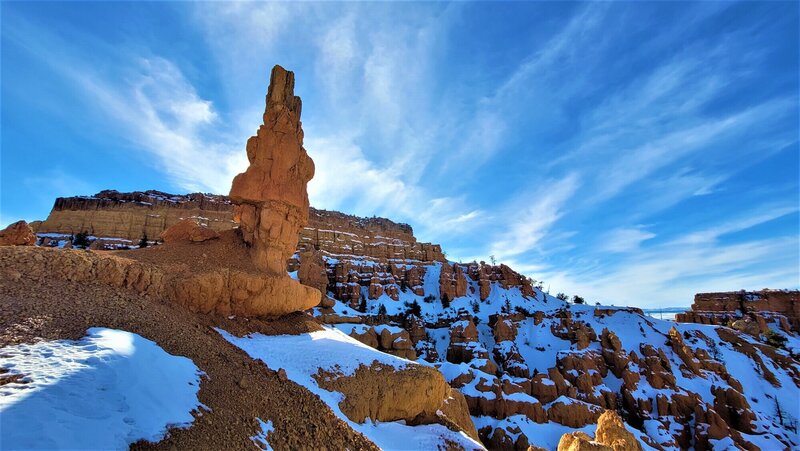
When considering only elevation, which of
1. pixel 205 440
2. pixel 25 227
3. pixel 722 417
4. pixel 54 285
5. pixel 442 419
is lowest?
pixel 722 417

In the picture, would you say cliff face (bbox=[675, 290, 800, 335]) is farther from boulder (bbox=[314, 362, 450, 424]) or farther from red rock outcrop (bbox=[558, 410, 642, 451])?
red rock outcrop (bbox=[558, 410, 642, 451])

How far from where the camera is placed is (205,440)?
693 centimetres

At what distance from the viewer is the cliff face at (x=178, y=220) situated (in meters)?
85.8

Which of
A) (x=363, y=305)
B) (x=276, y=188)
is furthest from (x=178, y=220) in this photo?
(x=276, y=188)

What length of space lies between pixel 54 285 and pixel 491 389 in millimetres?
32621

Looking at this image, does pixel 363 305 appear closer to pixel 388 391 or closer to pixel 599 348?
pixel 599 348

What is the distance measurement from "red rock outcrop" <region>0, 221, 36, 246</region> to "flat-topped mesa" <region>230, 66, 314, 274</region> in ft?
25.2

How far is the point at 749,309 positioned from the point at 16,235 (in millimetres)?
111299

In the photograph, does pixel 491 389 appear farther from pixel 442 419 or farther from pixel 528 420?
pixel 442 419

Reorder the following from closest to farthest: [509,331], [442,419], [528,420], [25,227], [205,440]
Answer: [205,440]
[25,227]
[442,419]
[528,420]
[509,331]

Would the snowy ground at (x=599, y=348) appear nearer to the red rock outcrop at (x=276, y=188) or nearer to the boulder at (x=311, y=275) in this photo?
the boulder at (x=311, y=275)

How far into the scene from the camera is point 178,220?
8231cm

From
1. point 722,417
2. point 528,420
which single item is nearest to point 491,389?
point 528,420

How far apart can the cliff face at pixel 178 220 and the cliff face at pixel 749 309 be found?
202 ft
